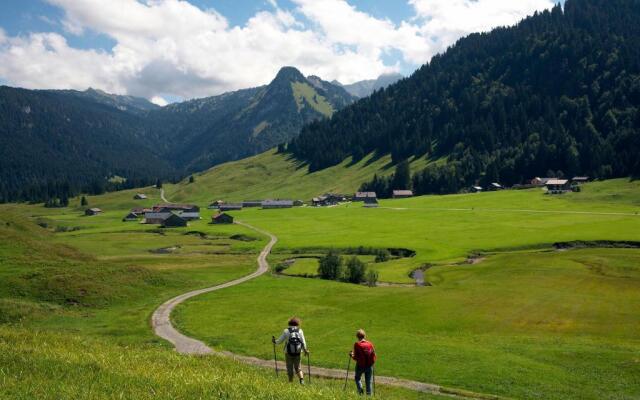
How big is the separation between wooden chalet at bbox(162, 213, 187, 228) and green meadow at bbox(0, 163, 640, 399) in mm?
53721

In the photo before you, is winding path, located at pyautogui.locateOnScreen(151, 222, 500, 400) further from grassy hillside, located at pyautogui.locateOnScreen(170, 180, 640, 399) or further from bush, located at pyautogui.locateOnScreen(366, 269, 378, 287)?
bush, located at pyautogui.locateOnScreen(366, 269, 378, 287)

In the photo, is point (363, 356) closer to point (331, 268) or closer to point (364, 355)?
point (364, 355)

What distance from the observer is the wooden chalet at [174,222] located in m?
188

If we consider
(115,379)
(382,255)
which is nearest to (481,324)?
(115,379)

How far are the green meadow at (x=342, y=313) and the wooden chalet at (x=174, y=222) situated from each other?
176 ft

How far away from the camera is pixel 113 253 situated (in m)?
118

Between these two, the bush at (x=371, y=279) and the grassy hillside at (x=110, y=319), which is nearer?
the grassy hillside at (x=110, y=319)

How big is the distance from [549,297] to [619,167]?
6432 inches

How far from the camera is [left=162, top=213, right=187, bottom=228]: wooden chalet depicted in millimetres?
187850

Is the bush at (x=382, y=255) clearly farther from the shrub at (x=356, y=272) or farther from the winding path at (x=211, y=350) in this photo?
the winding path at (x=211, y=350)

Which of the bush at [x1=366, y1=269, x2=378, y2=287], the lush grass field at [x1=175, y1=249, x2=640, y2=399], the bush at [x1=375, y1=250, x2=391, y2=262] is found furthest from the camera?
the bush at [x1=375, y1=250, x2=391, y2=262]

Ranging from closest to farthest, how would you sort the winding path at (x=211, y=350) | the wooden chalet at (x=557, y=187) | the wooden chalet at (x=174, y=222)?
the winding path at (x=211, y=350), the wooden chalet at (x=174, y=222), the wooden chalet at (x=557, y=187)

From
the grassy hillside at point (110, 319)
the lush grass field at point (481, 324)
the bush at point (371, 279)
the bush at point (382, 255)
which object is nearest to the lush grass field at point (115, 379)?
the grassy hillside at point (110, 319)

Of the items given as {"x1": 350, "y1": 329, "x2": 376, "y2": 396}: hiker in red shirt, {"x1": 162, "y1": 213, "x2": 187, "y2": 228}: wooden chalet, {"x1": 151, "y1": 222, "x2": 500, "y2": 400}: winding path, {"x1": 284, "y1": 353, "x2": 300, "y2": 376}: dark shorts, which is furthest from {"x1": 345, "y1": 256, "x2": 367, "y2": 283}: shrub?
{"x1": 162, "y1": 213, "x2": 187, "y2": 228}: wooden chalet
